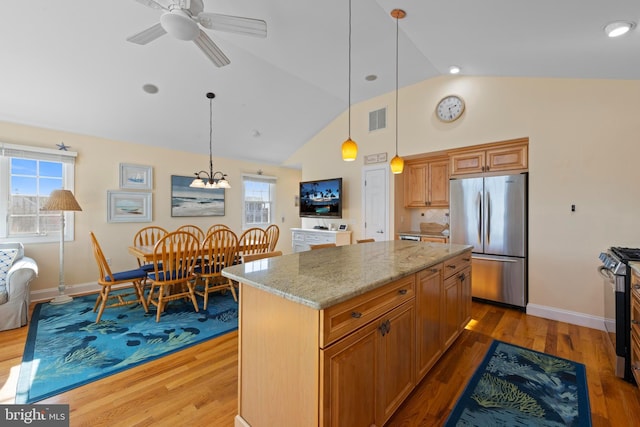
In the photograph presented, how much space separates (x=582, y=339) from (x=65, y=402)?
4392 millimetres

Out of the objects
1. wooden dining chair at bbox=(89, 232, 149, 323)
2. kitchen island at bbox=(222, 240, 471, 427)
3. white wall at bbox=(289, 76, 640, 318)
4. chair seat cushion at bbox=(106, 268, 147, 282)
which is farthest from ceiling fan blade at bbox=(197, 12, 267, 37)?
white wall at bbox=(289, 76, 640, 318)

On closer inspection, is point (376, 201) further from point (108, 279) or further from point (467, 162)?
point (108, 279)

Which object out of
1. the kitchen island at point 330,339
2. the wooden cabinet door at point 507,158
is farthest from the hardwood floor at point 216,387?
the wooden cabinet door at point 507,158

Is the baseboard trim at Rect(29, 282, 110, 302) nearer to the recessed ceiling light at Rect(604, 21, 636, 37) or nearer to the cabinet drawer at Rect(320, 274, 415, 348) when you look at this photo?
A: the cabinet drawer at Rect(320, 274, 415, 348)

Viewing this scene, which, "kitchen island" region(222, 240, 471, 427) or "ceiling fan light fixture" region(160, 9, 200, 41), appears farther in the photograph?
"ceiling fan light fixture" region(160, 9, 200, 41)

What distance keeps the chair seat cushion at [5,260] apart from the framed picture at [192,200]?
208 cm

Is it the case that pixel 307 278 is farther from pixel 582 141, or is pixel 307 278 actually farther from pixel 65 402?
pixel 582 141

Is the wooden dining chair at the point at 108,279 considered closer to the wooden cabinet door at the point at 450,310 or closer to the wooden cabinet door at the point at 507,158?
the wooden cabinet door at the point at 450,310

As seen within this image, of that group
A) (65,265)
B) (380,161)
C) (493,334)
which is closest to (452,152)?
(380,161)

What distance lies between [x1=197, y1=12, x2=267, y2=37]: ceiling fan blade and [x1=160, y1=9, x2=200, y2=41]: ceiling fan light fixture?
0.14 m

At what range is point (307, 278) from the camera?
4.88 feet

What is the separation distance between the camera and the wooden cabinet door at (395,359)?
4.82ft

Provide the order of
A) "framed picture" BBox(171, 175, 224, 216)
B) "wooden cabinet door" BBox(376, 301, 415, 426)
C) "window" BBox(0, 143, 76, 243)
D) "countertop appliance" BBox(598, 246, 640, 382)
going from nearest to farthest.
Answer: "wooden cabinet door" BBox(376, 301, 415, 426), "countertop appliance" BBox(598, 246, 640, 382), "window" BBox(0, 143, 76, 243), "framed picture" BBox(171, 175, 224, 216)

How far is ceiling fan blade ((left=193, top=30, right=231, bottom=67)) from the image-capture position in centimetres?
218
